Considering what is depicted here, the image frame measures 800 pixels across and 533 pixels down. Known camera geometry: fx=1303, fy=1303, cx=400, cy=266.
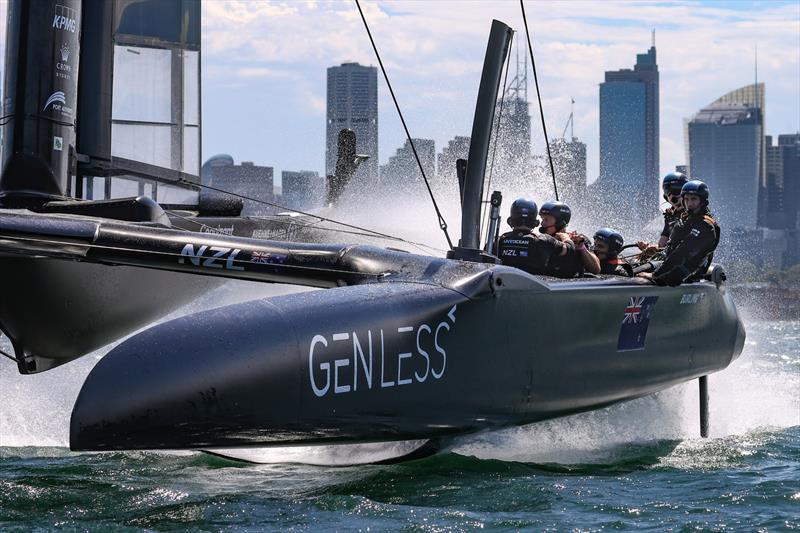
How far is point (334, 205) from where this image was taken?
1215 centimetres

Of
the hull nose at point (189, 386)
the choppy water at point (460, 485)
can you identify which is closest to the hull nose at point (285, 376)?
the hull nose at point (189, 386)

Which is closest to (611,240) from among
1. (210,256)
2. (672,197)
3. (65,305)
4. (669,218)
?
(672,197)

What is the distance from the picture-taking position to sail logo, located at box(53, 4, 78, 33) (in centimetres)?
780

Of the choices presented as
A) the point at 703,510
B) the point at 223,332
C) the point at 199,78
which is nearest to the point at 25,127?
the point at 199,78

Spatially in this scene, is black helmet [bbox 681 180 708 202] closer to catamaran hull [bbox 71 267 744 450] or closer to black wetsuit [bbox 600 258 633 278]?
black wetsuit [bbox 600 258 633 278]

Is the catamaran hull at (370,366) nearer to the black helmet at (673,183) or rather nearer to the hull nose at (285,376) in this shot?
the hull nose at (285,376)

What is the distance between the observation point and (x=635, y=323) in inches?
279

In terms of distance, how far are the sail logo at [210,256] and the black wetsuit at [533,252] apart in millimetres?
1945

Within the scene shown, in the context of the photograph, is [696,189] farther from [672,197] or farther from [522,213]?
[672,197]

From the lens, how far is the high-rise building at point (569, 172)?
18.8 m

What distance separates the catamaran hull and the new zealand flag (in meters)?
0.01

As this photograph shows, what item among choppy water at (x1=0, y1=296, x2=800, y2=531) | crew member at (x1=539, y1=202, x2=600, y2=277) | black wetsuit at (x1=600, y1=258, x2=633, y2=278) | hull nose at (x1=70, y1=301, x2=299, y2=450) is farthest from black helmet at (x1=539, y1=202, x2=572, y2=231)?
hull nose at (x1=70, y1=301, x2=299, y2=450)

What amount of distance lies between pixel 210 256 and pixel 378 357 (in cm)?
111

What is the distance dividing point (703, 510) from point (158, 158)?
5119 mm
